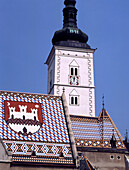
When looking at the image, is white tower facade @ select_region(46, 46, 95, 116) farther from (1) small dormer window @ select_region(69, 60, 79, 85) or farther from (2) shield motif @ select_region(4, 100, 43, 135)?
(2) shield motif @ select_region(4, 100, 43, 135)

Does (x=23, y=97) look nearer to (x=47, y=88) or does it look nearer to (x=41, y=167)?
(x=41, y=167)

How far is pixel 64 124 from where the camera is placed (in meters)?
29.4

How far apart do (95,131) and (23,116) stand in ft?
25.4

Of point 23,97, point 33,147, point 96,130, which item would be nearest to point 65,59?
point 96,130

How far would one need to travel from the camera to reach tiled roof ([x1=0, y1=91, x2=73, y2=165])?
26.9 meters

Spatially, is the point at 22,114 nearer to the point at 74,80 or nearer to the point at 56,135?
the point at 56,135

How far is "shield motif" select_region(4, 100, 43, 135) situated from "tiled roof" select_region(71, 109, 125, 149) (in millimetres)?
4974

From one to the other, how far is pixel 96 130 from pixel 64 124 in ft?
18.6

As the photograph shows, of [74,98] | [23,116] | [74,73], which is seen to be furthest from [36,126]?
[74,73]

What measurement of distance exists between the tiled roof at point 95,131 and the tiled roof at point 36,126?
3.86 m

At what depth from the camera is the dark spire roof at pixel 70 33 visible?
4828cm

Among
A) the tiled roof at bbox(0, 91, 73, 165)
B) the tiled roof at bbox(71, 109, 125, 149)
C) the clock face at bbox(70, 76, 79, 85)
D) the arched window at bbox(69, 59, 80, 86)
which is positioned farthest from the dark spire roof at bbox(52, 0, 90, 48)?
the tiled roof at bbox(0, 91, 73, 165)

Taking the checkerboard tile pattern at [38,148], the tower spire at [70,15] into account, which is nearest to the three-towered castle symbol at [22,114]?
the checkerboard tile pattern at [38,148]

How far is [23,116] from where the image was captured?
94.5ft
